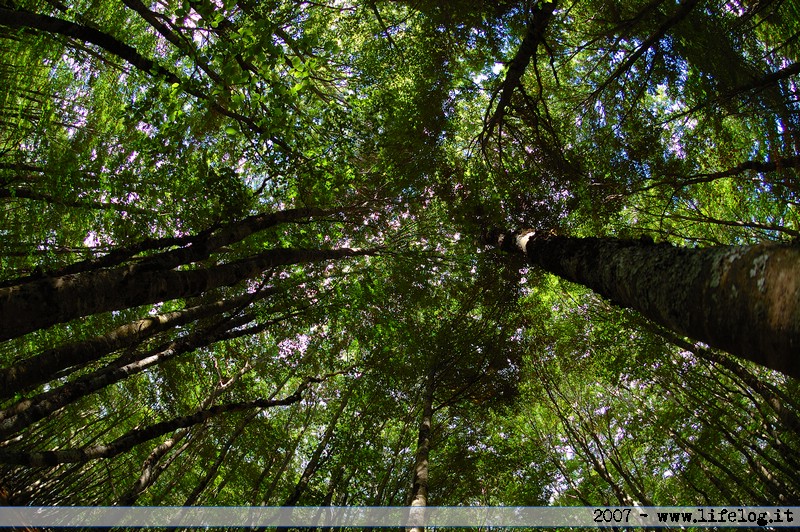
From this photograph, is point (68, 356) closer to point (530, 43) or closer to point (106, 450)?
point (106, 450)

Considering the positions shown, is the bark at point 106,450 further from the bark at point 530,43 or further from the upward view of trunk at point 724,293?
the bark at point 530,43

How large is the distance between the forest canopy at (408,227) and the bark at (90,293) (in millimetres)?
19

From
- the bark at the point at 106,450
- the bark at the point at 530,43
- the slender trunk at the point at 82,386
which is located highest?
the bark at the point at 530,43

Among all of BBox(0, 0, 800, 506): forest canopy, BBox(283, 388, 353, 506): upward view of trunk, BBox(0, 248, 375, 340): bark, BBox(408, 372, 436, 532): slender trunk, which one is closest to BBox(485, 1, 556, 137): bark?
BBox(0, 0, 800, 506): forest canopy

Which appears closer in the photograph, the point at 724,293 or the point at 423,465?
the point at 724,293

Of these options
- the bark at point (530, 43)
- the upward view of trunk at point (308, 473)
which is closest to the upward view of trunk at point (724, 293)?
the bark at point (530, 43)

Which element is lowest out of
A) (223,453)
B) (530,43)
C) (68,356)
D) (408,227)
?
(223,453)

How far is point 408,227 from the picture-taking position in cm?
897

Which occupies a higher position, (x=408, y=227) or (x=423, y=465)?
(x=408, y=227)

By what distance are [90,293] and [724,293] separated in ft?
11.1

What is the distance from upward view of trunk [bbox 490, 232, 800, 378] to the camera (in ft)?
4.21

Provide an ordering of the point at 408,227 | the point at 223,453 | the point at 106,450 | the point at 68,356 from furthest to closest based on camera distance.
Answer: the point at 408,227 → the point at 223,453 → the point at 106,450 → the point at 68,356

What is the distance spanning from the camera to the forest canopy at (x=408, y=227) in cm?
360

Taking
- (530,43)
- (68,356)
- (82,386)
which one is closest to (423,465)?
(82,386)
